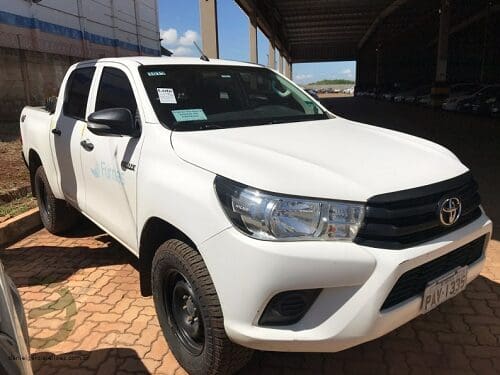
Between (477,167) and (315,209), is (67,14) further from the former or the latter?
(315,209)

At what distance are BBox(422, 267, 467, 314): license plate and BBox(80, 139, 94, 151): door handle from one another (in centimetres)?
261

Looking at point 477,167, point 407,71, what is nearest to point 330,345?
point 477,167

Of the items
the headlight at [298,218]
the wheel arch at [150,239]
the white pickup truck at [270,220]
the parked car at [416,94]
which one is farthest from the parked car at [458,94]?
the headlight at [298,218]

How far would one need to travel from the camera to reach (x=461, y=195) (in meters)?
2.42

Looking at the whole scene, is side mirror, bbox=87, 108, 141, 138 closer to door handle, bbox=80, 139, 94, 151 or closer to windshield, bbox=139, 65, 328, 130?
windshield, bbox=139, 65, 328, 130

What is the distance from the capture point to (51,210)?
4.83 m

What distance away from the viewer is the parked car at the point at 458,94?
22.2m

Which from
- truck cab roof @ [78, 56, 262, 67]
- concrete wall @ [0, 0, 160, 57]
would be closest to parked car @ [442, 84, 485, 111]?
concrete wall @ [0, 0, 160, 57]

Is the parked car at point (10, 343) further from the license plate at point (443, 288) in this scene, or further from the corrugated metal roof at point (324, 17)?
the corrugated metal roof at point (324, 17)

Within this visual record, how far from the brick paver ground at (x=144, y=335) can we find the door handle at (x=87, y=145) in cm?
119

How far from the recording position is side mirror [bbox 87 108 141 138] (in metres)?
2.81

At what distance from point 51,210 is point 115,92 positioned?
2.04m

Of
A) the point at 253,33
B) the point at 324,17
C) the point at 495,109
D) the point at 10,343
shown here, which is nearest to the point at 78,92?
the point at 10,343

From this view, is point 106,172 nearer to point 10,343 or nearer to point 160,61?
point 160,61
